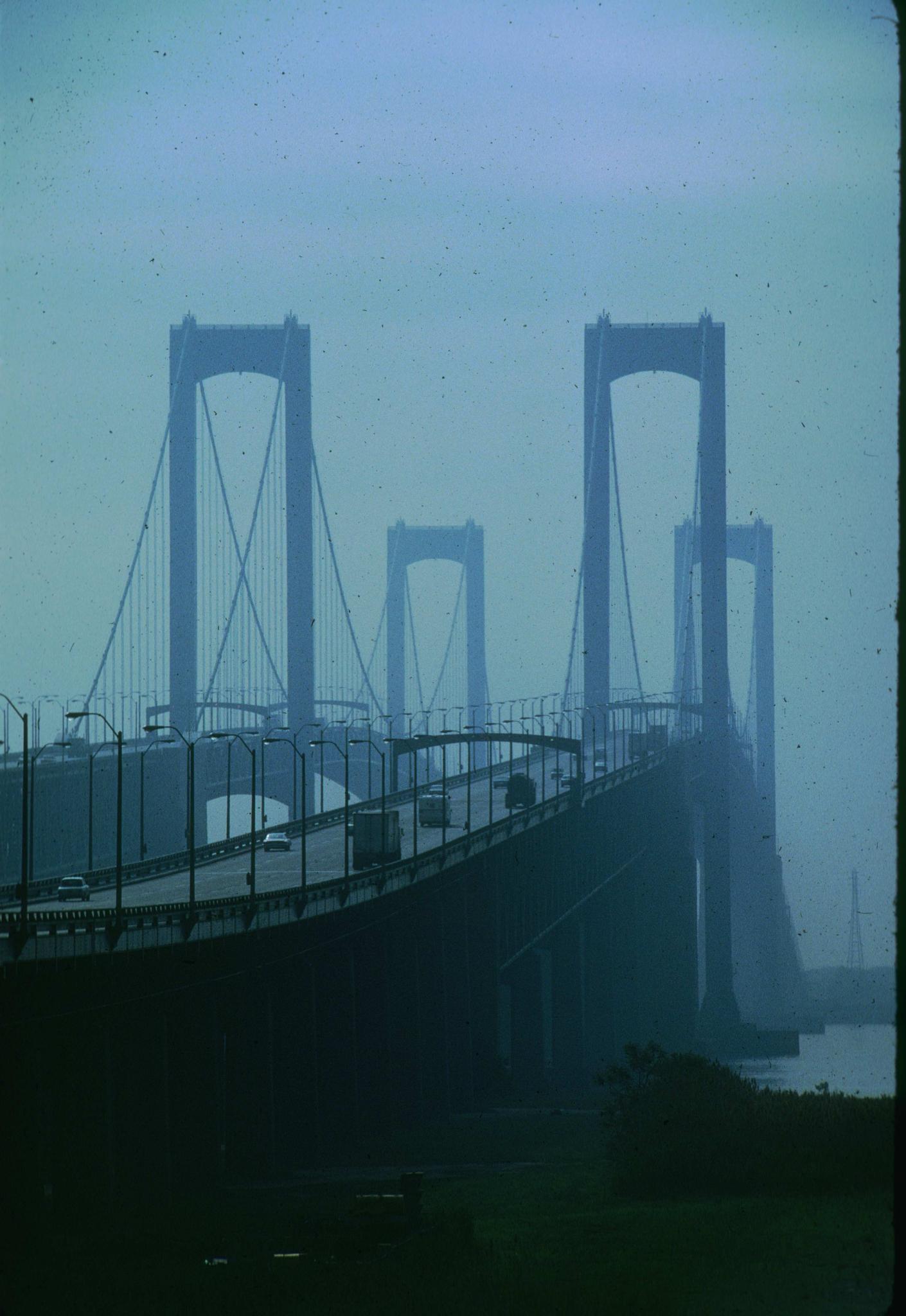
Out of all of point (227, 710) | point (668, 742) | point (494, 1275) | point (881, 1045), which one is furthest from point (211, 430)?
point (494, 1275)

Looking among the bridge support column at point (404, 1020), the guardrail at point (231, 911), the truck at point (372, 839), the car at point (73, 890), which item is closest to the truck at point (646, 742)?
the guardrail at point (231, 911)

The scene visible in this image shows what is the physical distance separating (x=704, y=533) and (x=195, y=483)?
105ft

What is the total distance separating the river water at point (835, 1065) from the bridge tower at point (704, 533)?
866 cm

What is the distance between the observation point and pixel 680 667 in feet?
504

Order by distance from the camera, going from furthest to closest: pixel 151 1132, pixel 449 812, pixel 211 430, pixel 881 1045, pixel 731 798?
1. pixel 731 798
2. pixel 881 1045
3. pixel 211 430
4. pixel 449 812
5. pixel 151 1132

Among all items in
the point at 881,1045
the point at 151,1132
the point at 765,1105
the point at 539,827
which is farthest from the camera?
the point at 881,1045

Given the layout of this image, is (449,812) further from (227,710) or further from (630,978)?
(227,710)

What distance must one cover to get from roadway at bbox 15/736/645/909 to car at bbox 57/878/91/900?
0.18m

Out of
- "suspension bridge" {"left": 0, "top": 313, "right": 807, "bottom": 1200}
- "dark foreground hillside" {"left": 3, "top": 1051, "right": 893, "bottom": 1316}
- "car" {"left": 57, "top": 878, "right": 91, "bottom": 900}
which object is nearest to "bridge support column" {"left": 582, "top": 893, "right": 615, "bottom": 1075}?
"suspension bridge" {"left": 0, "top": 313, "right": 807, "bottom": 1200}

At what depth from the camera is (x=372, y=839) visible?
6381cm

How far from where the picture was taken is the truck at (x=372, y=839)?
6325cm

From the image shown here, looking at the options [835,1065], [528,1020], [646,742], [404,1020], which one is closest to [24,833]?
[404,1020]

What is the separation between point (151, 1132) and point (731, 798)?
113 metres

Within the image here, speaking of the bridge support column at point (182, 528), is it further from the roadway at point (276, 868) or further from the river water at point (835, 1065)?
the river water at point (835, 1065)
